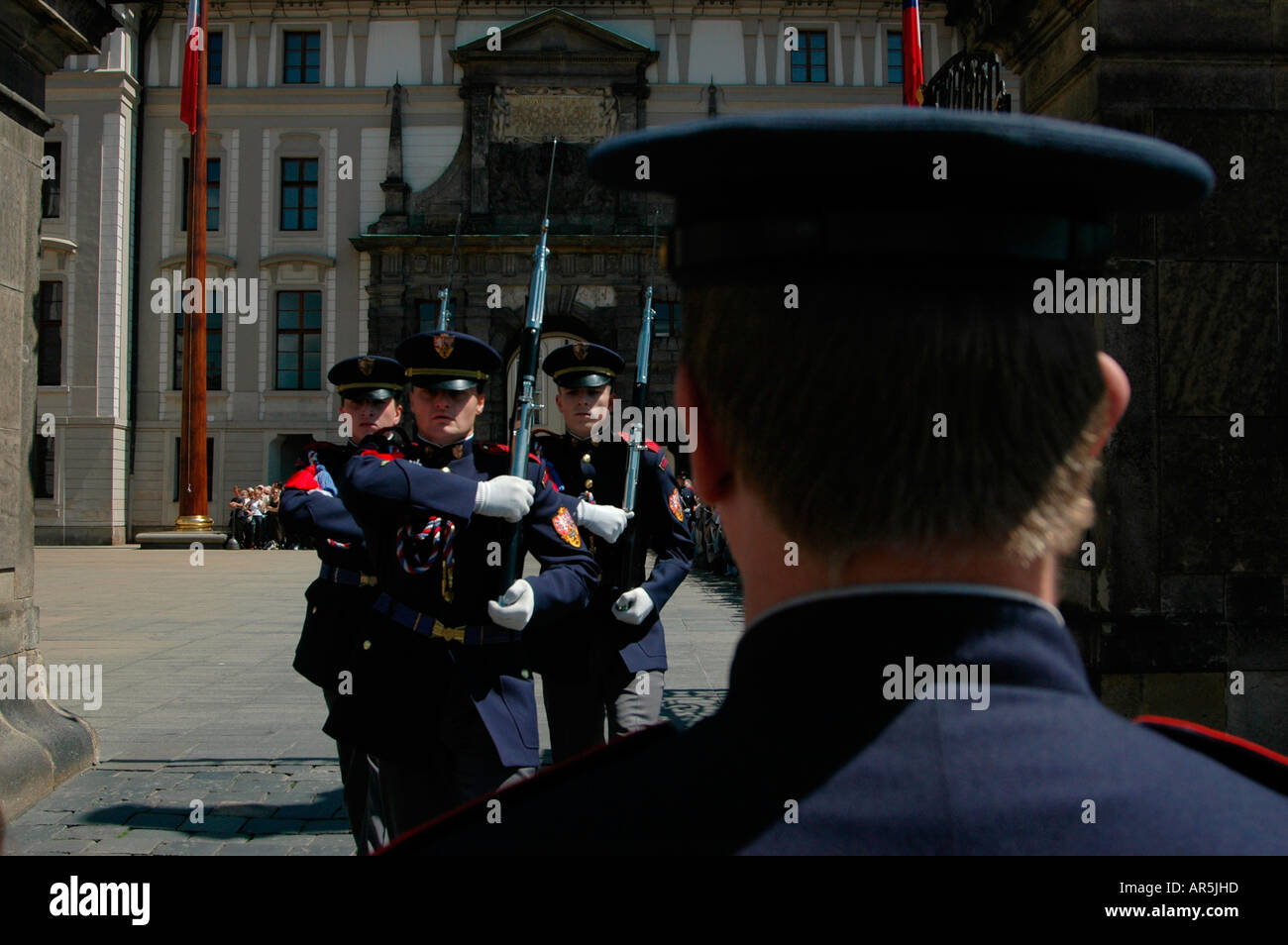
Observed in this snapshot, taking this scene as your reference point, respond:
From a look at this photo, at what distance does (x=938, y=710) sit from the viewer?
87cm

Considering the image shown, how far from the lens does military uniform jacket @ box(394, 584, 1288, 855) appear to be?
0.83m

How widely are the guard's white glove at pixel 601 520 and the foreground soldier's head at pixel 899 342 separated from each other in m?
3.32

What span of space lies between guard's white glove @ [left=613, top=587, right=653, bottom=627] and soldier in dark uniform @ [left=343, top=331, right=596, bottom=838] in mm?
632

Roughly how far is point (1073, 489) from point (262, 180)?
3140 cm

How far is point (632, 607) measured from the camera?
4.30m

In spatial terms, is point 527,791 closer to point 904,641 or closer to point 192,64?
point 904,641

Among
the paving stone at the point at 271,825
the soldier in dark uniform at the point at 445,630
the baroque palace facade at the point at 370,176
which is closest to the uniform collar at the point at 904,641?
the soldier in dark uniform at the point at 445,630

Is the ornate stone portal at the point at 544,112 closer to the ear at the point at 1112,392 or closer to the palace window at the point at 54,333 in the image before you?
the palace window at the point at 54,333

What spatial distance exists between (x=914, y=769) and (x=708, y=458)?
0.30 metres

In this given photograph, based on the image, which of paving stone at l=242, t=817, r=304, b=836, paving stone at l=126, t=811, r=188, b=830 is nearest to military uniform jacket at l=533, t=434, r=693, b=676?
paving stone at l=242, t=817, r=304, b=836

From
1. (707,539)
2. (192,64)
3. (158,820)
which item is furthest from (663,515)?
(192,64)
